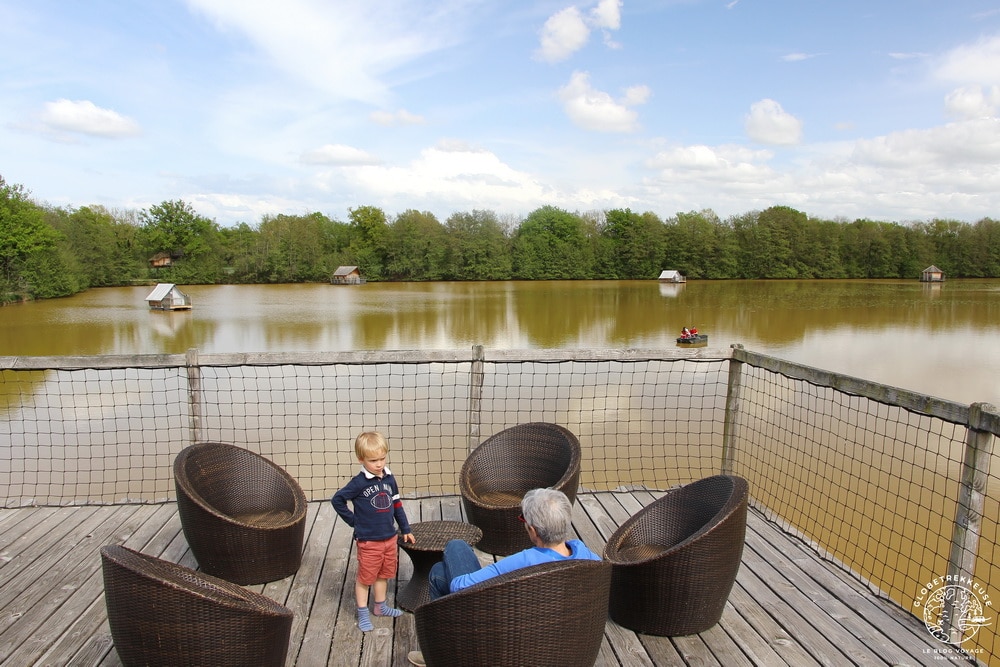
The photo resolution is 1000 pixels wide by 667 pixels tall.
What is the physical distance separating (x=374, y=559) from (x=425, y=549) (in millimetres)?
231

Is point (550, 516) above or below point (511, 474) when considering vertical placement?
above

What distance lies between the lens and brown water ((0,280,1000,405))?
57.3 feet

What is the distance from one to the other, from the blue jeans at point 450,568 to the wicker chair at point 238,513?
1112mm

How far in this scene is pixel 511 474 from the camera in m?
3.91

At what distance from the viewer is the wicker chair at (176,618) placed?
198 cm

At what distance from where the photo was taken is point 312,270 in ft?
220

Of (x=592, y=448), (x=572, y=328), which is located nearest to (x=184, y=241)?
(x=572, y=328)

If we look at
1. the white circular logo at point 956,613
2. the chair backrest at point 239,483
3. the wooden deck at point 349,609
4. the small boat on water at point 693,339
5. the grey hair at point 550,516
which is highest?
the grey hair at point 550,516

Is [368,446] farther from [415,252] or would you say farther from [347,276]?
[415,252]

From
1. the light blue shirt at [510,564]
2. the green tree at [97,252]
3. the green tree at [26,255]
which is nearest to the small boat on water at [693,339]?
the light blue shirt at [510,564]

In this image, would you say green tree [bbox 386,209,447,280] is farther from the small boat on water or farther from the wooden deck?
the wooden deck

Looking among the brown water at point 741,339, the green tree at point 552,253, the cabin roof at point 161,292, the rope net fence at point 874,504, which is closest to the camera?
the rope net fence at point 874,504

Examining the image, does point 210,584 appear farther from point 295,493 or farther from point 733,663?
point 733,663

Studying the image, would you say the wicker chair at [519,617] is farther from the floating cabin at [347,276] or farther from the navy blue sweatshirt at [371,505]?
the floating cabin at [347,276]
